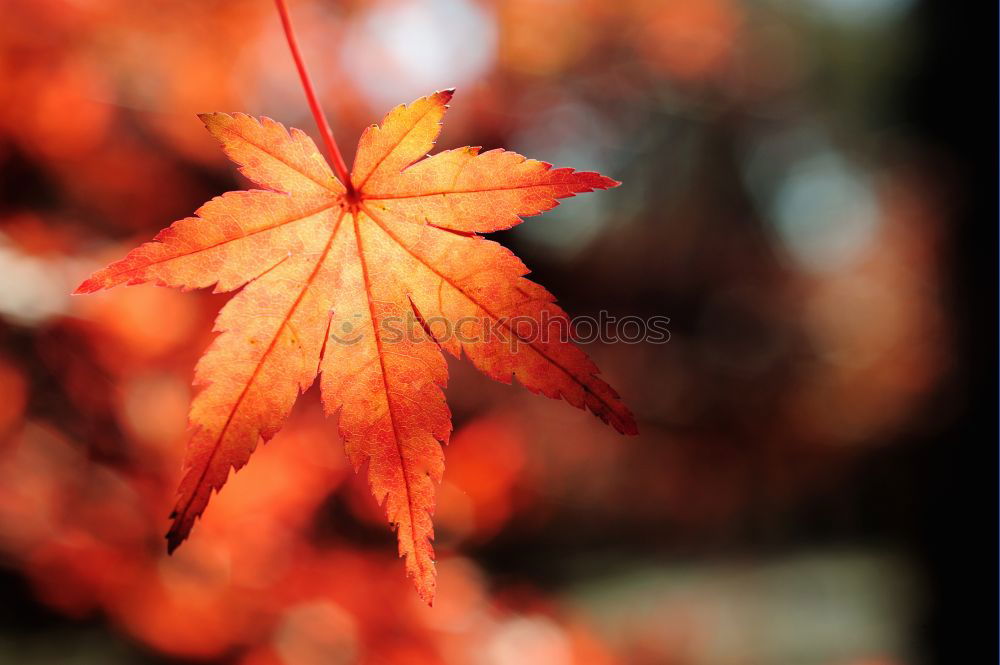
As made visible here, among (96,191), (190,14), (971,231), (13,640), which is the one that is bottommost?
(13,640)

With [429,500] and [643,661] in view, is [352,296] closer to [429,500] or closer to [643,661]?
[429,500]

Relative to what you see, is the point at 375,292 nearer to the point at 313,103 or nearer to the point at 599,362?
the point at 313,103

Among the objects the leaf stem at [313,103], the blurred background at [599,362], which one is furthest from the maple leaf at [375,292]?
the blurred background at [599,362]

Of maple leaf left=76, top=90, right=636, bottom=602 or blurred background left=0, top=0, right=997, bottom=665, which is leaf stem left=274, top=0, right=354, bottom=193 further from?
blurred background left=0, top=0, right=997, bottom=665

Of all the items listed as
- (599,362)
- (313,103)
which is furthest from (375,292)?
(599,362)

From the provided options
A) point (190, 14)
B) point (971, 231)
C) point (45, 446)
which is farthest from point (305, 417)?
point (971, 231)

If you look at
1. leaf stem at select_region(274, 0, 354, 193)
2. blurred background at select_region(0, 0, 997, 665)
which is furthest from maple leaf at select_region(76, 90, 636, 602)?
blurred background at select_region(0, 0, 997, 665)

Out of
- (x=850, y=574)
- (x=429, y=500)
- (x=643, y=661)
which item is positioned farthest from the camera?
(x=850, y=574)
